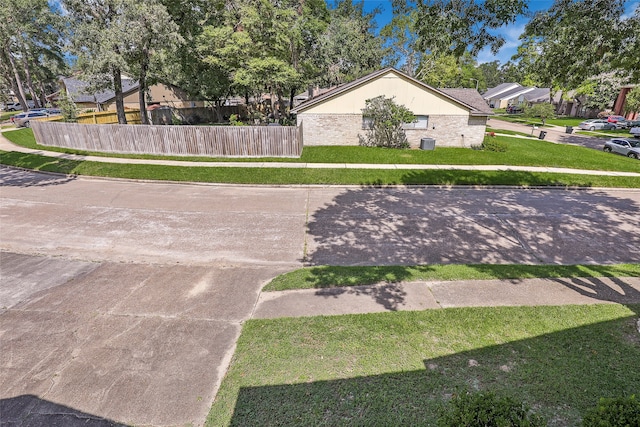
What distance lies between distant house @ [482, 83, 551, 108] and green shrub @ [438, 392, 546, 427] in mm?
72454

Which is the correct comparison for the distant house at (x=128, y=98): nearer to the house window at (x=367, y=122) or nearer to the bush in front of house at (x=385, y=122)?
the house window at (x=367, y=122)

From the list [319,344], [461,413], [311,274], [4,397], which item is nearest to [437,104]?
[311,274]

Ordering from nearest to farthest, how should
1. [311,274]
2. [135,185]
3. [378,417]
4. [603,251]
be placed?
[378,417] < [311,274] < [603,251] < [135,185]

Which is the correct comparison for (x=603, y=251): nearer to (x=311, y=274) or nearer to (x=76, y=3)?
(x=311, y=274)

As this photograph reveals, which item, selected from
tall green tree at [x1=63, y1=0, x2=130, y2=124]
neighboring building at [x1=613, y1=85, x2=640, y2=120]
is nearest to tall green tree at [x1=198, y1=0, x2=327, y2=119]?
tall green tree at [x1=63, y1=0, x2=130, y2=124]

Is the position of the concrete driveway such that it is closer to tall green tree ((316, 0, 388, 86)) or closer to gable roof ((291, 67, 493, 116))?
gable roof ((291, 67, 493, 116))

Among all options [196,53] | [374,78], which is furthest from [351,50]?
[374,78]

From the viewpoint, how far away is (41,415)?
14.5 feet

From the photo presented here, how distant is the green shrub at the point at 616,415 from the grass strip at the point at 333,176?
536 inches

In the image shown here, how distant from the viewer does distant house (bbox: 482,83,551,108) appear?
209 feet

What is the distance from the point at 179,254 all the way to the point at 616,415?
9276 mm

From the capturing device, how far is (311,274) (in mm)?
7988

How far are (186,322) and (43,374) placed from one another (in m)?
2.17

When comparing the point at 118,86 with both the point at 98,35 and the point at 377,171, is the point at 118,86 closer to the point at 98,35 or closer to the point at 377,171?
the point at 98,35
